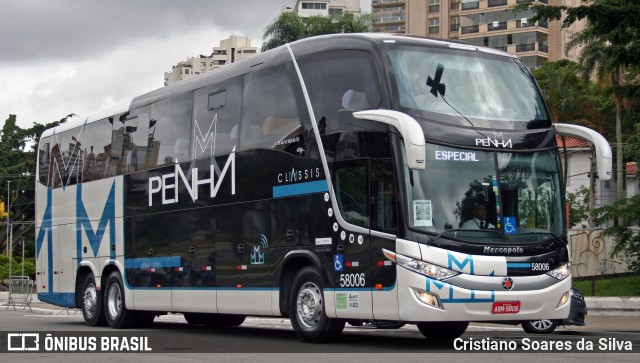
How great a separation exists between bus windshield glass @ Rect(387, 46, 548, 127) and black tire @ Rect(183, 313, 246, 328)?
8.69m

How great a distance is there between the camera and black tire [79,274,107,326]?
899 inches

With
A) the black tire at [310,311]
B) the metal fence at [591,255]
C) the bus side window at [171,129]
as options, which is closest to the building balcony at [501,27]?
the metal fence at [591,255]

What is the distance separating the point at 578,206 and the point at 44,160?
38.4 meters

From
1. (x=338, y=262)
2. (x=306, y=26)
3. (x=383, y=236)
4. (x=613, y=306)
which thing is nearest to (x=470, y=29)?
(x=306, y=26)

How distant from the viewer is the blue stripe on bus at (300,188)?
1542cm

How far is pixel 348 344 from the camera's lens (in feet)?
51.0

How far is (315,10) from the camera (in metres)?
121

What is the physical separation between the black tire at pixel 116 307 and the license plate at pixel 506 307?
1021cm

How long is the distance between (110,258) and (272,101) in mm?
7517

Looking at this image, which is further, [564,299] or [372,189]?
[564,299]

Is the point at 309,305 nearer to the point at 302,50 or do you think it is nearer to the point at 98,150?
the point at 302,50

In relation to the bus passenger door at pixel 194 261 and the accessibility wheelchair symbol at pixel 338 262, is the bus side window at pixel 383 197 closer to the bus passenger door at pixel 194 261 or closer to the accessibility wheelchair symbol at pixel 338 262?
the accessibility wheelchair symbol at pixel 338 262

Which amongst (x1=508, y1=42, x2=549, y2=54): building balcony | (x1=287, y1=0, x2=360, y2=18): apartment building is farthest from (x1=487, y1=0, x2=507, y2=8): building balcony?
(x1=287, y1=0, x2=360, y2=18): apartment building
